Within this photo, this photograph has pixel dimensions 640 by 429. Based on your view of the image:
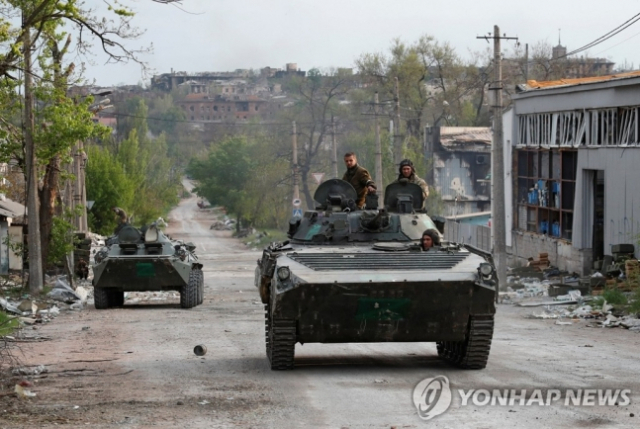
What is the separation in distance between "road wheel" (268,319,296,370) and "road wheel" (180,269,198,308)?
441 inches

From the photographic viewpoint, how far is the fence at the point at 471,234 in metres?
40.2

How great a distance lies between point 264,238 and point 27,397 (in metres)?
54.7

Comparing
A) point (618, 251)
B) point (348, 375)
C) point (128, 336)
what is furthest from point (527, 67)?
point (348, 375)

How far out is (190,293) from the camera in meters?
22.3

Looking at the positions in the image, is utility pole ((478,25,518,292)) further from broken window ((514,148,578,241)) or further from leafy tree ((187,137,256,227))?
leafy tree ((187,137,256,227))

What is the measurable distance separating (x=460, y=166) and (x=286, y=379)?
47.1 metres

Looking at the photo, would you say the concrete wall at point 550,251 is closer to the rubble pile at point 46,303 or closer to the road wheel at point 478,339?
the rubble pile at point 46,303

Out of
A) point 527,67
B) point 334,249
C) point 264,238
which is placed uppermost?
point 527,67

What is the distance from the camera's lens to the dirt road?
27.3 ft

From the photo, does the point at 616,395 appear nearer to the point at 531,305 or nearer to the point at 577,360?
the point at 577,360

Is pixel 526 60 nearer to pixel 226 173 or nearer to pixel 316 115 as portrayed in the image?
pixel 316 115

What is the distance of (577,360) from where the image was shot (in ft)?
39.2

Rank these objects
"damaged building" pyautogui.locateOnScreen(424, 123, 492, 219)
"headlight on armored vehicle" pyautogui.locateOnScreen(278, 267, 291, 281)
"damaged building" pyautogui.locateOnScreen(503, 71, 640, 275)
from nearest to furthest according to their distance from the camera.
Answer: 1. "headlight on armored vehicle" pyautogui.locateOnScreen(278, 267, 291, 281)
2. "damaged building" pyautogui.locateOnScreen(503, 71, 640, 275)
3. "damaged building" pyautogui.locateOnScreen(424, 123, 492, 219)

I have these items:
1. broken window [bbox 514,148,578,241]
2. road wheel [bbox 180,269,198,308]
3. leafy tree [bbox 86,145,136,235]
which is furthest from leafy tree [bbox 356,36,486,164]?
road wheel [bbox 180,269,198,308]
